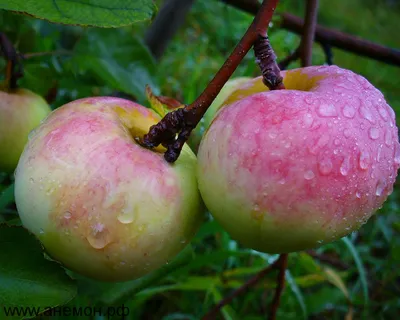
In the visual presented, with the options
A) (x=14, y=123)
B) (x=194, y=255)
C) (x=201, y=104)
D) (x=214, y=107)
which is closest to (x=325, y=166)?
(x=201, y=104)

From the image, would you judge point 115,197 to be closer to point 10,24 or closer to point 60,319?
point 60,319

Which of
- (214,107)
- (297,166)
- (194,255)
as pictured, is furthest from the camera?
(194,255)

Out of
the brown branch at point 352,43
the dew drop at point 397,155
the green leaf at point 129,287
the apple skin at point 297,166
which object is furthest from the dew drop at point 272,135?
the brown branch at point 352,43

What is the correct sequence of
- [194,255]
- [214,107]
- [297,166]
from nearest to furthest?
[297,166] < [214,107] < [194,255]

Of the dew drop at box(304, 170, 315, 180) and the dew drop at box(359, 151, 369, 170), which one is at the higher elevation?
the dew drop at box(359, 151, 369, 170)

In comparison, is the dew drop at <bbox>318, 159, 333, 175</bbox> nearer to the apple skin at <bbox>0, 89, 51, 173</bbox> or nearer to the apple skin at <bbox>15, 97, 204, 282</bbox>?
the apple skin at <bbox>15, 97, 204, 282</bbox>

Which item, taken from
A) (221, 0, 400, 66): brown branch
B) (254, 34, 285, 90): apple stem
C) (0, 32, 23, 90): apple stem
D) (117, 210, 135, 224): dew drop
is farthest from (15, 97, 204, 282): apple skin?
(221, 0, 400, 66): brown branch

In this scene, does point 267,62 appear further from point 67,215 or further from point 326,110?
point 67,215
